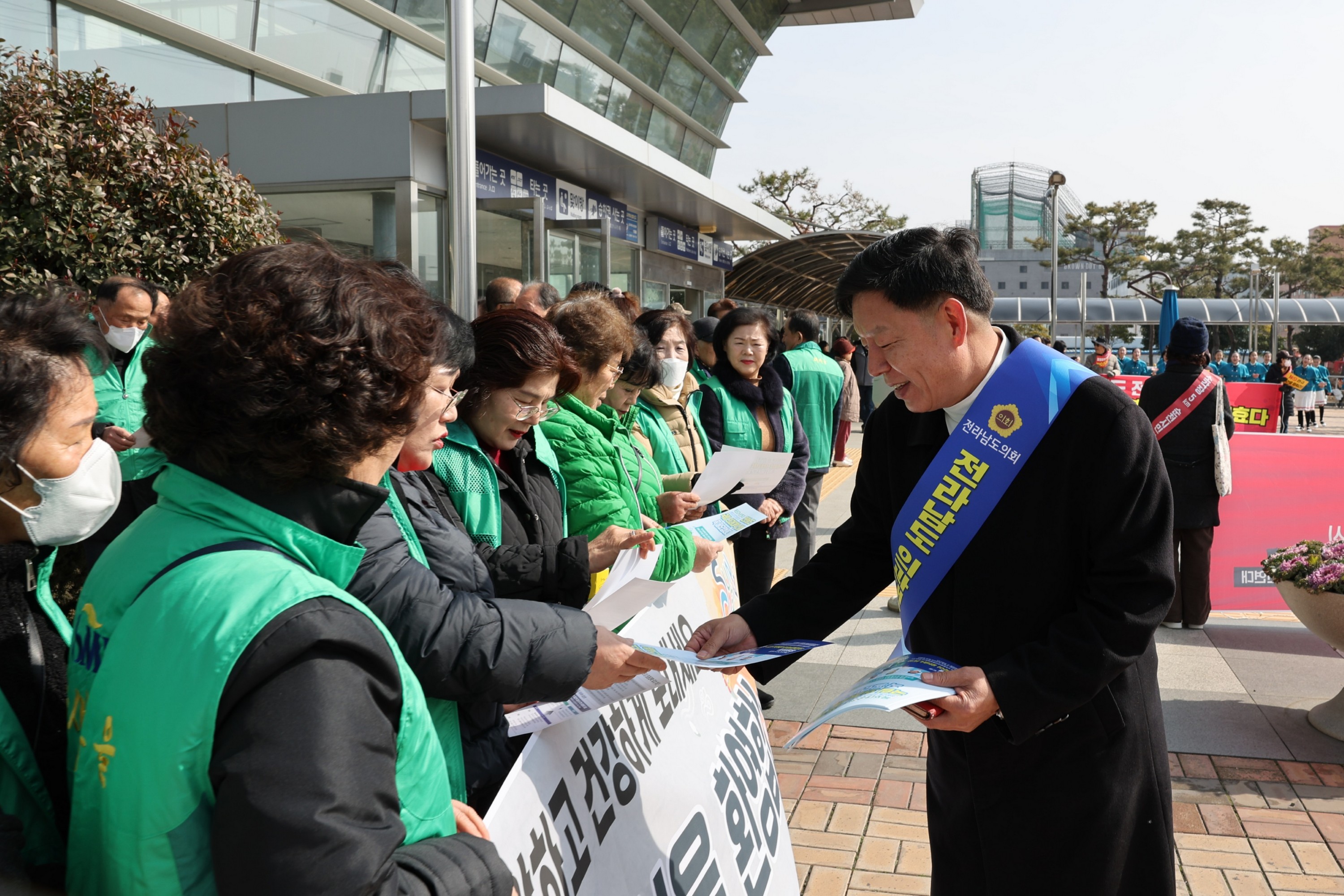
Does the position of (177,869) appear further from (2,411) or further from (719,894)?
(719,894)

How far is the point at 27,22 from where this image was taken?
833cm

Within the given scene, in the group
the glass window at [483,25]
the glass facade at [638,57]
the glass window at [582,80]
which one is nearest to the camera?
the glass window at [483,25]

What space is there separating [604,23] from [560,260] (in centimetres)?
608

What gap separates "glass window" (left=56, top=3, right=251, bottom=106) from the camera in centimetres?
877

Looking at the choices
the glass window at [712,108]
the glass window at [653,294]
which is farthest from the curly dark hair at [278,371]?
the glass window at [712,108]

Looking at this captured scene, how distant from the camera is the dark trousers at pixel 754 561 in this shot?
17.9ft

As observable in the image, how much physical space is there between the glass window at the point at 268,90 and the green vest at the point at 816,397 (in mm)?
6674

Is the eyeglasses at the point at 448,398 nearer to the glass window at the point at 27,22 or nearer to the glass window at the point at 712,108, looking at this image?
the glass window at the point at 27,22

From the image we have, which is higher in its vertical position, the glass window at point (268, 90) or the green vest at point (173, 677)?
the glass window at point (268, 90)

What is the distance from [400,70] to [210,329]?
1207cm

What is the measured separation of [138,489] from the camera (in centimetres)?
334

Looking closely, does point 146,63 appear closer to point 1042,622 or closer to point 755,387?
point 755,387

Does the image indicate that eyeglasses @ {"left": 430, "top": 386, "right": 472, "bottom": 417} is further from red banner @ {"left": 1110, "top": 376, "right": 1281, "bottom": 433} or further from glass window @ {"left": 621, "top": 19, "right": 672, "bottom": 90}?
glass window @ {"left": 621, "top": 19, "right": 672, "bottom": 90}

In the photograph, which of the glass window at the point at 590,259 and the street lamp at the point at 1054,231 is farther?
the street lamp at the point at 1054,231
